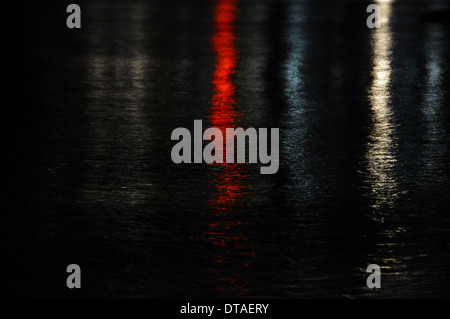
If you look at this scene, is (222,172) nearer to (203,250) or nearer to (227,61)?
(203,250)

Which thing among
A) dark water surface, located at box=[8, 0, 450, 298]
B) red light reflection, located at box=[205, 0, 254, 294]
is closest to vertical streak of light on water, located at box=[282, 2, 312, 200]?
dark water surface, located at box=[8, 0, 450, 298]

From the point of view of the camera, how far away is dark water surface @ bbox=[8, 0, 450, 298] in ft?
22.1

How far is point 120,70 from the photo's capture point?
16516 millimetres

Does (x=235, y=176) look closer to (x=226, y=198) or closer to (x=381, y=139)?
(x=226, y=198)

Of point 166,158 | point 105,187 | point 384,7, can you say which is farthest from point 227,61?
point 384,7

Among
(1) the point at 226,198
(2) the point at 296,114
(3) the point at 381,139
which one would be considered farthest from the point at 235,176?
(2) the point at 296,114

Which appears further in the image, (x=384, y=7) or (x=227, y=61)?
(x=384, y=7)

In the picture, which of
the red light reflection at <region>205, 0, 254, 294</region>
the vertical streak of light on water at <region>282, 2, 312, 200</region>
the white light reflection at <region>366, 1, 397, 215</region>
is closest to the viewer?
the red light reflection at <region>205, 0, 254, 294</region>

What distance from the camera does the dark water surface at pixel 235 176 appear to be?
6730 millimetres

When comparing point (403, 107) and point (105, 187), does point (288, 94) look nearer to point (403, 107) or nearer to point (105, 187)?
point (403, 107)

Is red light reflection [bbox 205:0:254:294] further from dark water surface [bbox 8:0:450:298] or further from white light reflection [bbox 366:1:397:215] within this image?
white light reflection [bbox 366:1:397:215]
